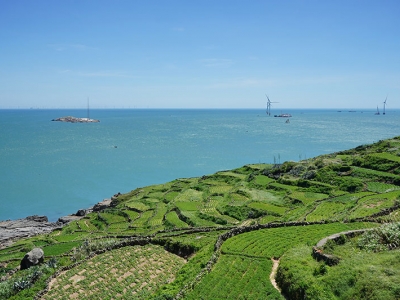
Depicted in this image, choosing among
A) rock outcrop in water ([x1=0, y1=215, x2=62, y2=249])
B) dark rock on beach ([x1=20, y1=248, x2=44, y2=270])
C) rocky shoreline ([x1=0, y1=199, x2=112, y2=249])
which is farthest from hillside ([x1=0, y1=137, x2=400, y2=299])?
rock outcrop in water ([x1=0, y1=215, x2=62, y2=249])

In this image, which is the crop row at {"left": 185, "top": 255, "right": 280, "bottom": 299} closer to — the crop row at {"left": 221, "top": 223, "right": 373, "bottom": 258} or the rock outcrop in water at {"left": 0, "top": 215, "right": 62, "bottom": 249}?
the crop row at {"left": 221, "top": 223, "right": 373, "bottom": 258}

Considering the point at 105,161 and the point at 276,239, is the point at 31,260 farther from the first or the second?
the point at 105,161

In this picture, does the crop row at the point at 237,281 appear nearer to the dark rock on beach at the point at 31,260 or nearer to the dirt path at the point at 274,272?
the dirt path at the point at 274,272

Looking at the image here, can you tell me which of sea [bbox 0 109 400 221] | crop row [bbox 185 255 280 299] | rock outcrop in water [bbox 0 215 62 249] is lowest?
rock outcrop in water [bbox 0 215 62 249]

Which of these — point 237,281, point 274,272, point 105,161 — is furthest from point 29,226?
point 105,161

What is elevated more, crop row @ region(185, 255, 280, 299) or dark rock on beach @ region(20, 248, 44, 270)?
crop row @ region(185, 255, 280, 299)

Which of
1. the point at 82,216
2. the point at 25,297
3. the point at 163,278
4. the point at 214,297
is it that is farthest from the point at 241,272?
the point at 82,216
